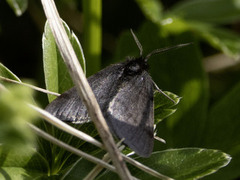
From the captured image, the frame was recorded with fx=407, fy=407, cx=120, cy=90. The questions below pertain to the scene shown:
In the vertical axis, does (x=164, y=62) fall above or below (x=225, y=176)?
above

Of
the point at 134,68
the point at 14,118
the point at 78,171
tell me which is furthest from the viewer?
the point at 134,68

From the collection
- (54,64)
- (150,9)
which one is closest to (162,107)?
(54,64)

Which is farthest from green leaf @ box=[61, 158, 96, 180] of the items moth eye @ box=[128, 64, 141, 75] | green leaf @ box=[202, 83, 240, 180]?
green leaf @ box=[202, 83, 240, 180]

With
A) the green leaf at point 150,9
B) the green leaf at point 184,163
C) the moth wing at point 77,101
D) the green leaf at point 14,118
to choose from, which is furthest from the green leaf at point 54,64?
the green leaf at point 150,9

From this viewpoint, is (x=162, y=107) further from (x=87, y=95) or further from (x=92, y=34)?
(x=92, y=34)

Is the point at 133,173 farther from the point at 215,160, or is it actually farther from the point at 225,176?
the point at 225,176

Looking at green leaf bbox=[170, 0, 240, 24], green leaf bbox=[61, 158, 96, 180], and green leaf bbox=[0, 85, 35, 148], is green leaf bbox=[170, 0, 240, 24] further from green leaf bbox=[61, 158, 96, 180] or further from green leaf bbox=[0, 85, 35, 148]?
green leaf bbox=[0, 85, 35, 148]

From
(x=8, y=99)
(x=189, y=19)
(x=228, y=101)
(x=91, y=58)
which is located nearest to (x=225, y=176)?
(x=228, y=101)
